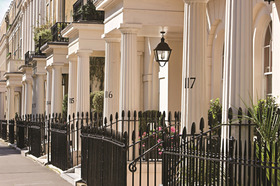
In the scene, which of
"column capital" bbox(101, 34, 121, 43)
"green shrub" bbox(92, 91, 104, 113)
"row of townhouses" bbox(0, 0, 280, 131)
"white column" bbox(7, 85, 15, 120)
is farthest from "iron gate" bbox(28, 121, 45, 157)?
"white column" bbox(7, 85, 15, 120)

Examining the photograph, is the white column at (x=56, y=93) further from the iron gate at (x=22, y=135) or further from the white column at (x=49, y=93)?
the white column at (x=49, y=93)

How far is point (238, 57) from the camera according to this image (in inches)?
298

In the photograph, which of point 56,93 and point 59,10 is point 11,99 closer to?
point 59,10

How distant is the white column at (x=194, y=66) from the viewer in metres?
10.1

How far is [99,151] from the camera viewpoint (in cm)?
1098

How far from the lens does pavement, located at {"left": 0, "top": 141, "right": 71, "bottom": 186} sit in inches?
544

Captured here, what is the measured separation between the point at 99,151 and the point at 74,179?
9.53ft

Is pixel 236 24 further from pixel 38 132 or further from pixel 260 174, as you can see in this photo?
pixel 38 132

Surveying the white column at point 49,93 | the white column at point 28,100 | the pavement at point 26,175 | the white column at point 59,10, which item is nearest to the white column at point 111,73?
the pavement at point 26,175

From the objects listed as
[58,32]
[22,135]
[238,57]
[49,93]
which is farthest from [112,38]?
[49,93]

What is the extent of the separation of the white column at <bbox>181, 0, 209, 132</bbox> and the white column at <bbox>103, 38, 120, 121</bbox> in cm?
555

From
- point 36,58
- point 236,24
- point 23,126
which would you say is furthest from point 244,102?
point 36,58

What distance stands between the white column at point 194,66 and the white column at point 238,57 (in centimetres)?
246


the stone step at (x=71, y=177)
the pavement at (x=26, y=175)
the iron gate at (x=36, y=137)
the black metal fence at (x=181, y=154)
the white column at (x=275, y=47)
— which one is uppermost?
the white column at (x=275, y=47)
